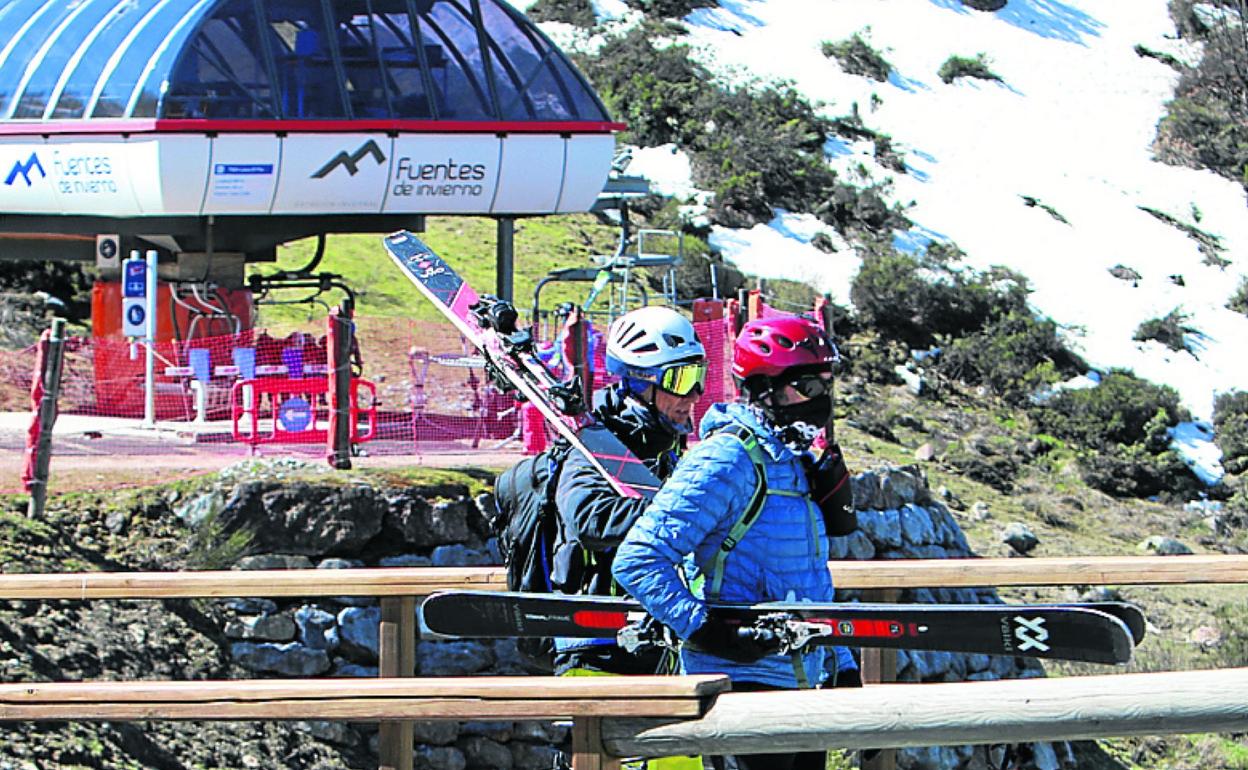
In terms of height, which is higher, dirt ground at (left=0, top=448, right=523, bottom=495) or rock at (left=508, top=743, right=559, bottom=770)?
dirt ground at (left=0, top=448, right=523, bottom=495)

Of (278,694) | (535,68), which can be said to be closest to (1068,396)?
(535,68)

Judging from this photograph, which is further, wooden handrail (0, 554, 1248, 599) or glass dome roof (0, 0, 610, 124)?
glass dome roof (0, 0, 610, 124)

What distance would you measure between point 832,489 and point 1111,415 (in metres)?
24.5

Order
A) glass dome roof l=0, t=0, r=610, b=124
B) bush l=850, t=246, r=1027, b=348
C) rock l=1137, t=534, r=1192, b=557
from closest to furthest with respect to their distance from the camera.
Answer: glass dome roof l=0, t=0, r=610, b=124 → rock l=1137, t=534, r=1192, b=557 → bush l=850, t=246, r=1027, b=348

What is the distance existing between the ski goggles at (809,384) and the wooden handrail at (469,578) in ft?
5.00

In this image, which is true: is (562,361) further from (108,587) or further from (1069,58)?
(1069,58)

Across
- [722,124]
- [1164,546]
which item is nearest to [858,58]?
[722,124]

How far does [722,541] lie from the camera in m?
4.87

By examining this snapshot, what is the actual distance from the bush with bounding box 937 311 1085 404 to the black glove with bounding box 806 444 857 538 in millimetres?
24848

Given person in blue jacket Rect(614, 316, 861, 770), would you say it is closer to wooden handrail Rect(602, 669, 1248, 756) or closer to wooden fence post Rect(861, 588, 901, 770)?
wooden handrail Rect(602, 669, 1248, 756)

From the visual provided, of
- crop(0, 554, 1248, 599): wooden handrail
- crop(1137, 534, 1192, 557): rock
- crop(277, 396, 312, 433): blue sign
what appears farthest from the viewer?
crop(1137, 534, 1192, 557): rock

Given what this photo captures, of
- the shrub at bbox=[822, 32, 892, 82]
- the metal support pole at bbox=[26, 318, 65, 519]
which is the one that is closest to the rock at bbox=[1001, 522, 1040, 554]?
the metal support pole at bbox=[26, 318, 65, 519]

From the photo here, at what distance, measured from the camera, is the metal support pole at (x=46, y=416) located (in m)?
12.1

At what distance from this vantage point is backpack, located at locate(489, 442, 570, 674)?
227 inches
